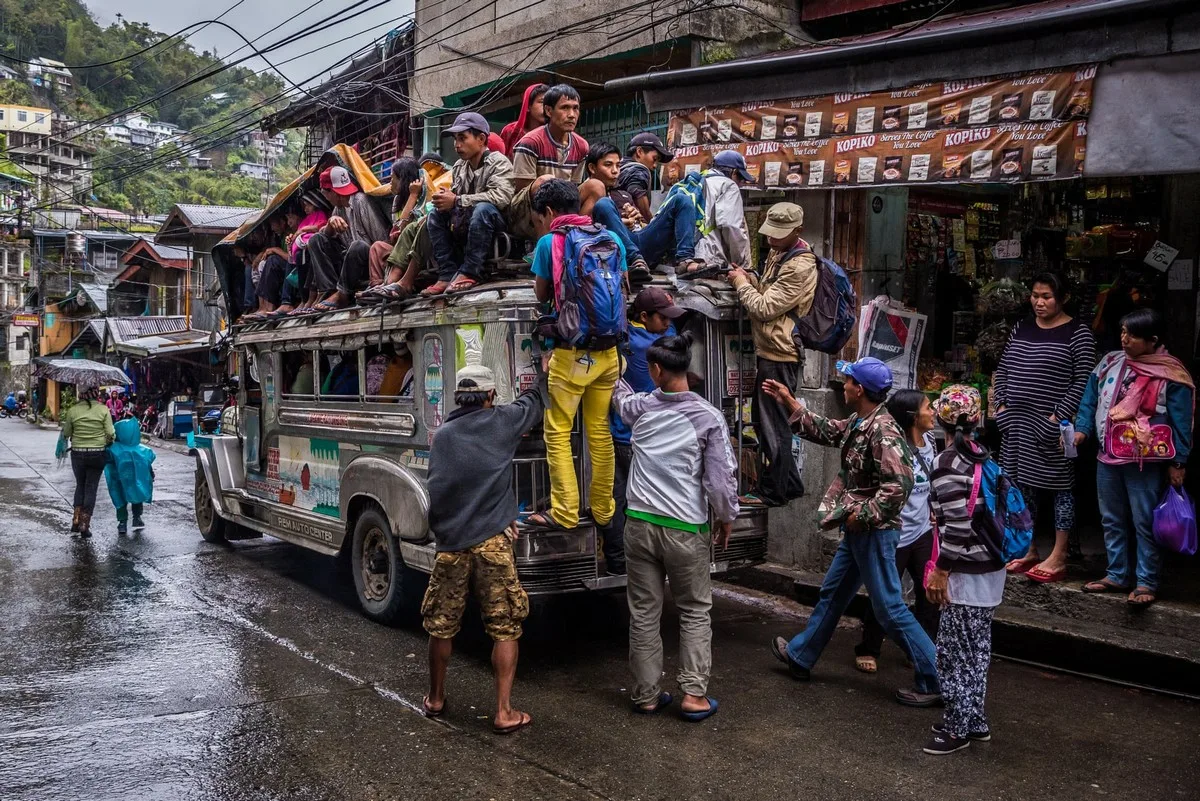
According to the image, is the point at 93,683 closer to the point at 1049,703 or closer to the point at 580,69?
the point at 1049,703

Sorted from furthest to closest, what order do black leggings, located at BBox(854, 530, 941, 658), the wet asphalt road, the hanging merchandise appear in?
the hanging merchandise
black leggings, located at BBox(854, 530, 941, 658)
the wet asphalt road

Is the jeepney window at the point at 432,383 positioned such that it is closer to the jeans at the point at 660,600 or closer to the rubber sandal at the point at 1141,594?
the jeans at the point at 660,600

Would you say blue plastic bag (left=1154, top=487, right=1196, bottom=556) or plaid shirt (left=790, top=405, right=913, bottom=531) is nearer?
plaid shirt (left=790, top=405, right=913, bottom=531)

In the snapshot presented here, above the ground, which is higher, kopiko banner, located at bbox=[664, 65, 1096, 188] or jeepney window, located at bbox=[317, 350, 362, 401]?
kopiko banner, located at bbox=[664, 65, 1096, 188]

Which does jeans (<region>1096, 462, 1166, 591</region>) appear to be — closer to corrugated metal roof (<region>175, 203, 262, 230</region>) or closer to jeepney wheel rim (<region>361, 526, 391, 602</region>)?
jeepney wheel rim (<region>361, 526, 391, 602</region>)

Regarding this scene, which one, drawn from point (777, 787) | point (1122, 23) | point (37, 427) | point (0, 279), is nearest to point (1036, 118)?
point (1122, 23)

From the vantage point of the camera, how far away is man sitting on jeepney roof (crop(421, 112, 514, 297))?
6441 millimetres

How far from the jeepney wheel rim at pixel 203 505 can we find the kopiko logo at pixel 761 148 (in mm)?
6293

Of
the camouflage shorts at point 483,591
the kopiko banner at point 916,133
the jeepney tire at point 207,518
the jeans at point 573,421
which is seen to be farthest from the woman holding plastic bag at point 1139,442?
the jeepney tire at point 207,518

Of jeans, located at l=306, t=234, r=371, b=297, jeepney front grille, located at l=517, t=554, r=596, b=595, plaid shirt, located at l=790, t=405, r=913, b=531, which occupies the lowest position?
jeepney front grille, located at l=517, t=554, r=596, b=595

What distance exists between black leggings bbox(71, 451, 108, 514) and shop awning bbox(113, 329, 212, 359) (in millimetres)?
18837

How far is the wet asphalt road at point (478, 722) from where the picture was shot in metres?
4.25

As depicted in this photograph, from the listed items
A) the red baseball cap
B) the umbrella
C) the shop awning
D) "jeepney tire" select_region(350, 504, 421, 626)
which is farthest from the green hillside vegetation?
"jeepney tire" select_region(350, 504, 421, 626)

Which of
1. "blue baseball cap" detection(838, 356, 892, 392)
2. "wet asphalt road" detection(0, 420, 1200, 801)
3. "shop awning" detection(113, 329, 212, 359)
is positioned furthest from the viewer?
"shop awning" detection(113, 329, 212, 359)
